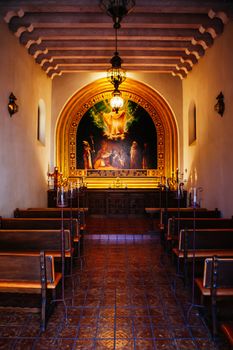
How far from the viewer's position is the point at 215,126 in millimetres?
7184

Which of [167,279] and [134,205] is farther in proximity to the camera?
[134,205]

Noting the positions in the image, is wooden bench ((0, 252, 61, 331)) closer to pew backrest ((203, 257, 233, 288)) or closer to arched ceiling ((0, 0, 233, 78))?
pew backrest ((203, 257, 233, 288))

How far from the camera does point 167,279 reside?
5.11 metres

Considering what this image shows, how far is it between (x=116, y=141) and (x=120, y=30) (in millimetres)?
4576

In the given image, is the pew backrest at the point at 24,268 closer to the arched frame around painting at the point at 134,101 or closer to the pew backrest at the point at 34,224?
the pew backrest at the point at 34,224

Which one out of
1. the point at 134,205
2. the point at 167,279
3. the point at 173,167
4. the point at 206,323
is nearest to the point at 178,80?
the point at 173,167

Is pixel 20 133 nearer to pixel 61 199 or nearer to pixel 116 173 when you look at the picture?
pixel 61 199

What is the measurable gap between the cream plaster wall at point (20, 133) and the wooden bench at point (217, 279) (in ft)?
14.0

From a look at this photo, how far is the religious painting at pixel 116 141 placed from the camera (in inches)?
445

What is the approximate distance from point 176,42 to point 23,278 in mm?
6651

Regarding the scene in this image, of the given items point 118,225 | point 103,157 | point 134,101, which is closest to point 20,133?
point 118,225

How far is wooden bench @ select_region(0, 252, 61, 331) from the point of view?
10.9 ft

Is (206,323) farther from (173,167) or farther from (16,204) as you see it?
(173,167)

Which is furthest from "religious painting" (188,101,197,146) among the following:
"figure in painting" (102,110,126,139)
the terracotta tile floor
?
the terracotta tile floor
